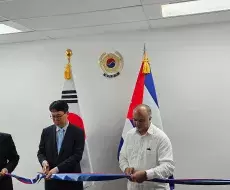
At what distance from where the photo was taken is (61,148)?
3025 mm

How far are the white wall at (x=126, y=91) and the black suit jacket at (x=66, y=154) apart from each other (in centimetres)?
98

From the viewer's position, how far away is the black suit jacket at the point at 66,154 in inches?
117

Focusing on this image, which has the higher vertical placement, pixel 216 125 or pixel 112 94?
pixel 112 94

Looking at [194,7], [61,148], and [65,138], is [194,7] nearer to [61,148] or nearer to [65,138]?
[65,138]

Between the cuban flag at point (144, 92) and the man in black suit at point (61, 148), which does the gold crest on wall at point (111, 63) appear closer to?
the cuban flag at point (144, 92)

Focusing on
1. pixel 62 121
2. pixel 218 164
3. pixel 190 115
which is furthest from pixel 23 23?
pixel 218 164

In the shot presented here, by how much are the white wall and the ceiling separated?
8.8 inches

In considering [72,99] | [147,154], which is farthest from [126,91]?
[147,154]

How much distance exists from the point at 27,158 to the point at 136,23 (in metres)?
2.57

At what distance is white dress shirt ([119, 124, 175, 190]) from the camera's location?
2.53 meters

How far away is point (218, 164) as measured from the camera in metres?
3.64

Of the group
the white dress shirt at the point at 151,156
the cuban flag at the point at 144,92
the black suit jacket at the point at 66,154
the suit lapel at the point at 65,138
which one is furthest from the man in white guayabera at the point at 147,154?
the cuban flag at the point at 144,92

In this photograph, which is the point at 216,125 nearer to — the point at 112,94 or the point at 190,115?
the point at 190,115

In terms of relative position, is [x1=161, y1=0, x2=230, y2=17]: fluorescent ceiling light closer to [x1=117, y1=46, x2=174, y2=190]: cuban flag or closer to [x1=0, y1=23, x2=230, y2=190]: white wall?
[x1=0, y1=23, x2=230, y2=190]: white wall
